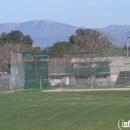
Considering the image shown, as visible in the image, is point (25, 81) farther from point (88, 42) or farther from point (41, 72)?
point (88, 42)

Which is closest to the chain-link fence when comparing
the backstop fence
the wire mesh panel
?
the backstop fence

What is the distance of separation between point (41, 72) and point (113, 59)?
10.5 metres

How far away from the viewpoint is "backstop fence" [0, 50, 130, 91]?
6562cm

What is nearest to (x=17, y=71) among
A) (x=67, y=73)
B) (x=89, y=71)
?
(x=67, y=73)

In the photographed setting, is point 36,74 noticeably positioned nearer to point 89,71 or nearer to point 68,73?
point 68,73

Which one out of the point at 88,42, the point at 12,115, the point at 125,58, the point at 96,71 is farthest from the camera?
the point at 88,42

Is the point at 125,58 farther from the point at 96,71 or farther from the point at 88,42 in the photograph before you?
the point at 88,42

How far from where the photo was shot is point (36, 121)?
18.3 metres

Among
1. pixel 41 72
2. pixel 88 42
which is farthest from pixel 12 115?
pixel 88 42

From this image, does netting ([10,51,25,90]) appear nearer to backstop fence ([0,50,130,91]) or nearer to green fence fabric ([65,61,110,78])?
backstop fence ([0,50,130,91])

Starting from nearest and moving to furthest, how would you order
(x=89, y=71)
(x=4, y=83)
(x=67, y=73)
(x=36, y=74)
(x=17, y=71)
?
(x=4, y=83)
(x=17, y=71)
(x=36, y=74)
(x=89, y=71)
(x=67, y=73)

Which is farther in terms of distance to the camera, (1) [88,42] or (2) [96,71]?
(1) [88,42]

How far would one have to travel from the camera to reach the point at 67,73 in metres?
69.6

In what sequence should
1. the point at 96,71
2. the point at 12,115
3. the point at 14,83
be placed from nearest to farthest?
the point at 12,115, the point at 14,83, the point at 96,71
